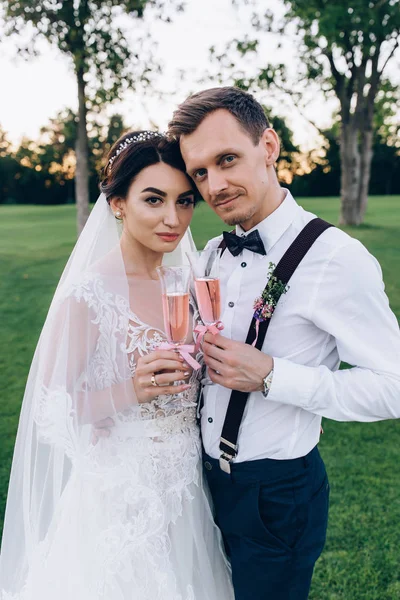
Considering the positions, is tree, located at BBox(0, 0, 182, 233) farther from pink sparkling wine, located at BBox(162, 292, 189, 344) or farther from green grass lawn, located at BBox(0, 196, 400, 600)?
pink sparkling wine, located at BBox(162, 292, 189, 344)

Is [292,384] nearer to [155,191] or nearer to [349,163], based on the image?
[155,191]

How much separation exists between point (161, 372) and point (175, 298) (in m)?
0.33

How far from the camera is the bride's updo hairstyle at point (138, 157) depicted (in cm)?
253

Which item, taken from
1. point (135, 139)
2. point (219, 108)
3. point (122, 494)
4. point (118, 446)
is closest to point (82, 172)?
Result: point (135, 139)

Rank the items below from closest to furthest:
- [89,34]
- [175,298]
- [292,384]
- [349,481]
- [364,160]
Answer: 1. [175,298]
2. [292,384]
3. [349,481]
4. [89,34]
5. [364,160]

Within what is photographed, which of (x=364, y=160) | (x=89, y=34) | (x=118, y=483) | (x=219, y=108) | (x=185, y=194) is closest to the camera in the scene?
(x=219, y=108)

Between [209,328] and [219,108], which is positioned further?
[219,108]

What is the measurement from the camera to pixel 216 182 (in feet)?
7.73

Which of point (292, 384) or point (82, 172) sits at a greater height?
point (82, 172)

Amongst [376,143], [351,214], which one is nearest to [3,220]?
[351,214]

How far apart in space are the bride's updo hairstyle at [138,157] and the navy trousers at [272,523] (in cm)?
135

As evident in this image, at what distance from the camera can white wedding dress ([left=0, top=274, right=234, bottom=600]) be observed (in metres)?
2.43

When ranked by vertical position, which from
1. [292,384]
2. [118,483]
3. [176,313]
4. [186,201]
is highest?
[186,201]

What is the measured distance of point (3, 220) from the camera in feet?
92.4
